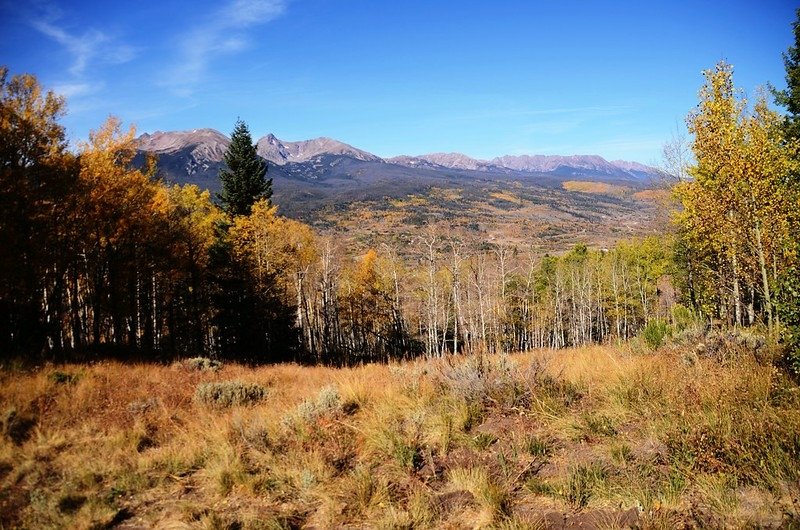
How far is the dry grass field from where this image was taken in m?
4.15

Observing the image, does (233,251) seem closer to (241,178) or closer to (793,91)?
(241,178)

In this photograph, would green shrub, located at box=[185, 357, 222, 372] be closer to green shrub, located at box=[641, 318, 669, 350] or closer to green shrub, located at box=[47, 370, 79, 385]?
green shrub, located at box=[47, 370, 79, 385]

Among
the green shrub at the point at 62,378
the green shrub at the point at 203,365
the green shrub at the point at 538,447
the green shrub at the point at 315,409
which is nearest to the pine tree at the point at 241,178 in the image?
the green shrub at the point at 203,365

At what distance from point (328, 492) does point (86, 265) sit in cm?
2218

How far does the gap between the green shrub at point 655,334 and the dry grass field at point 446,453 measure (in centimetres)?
188

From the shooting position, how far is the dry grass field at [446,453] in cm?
415

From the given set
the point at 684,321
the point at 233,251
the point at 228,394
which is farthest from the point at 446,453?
the point at 233,251

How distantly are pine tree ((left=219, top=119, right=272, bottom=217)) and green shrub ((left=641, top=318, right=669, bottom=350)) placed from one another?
2702 centimetres

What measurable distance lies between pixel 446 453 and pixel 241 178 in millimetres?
29814

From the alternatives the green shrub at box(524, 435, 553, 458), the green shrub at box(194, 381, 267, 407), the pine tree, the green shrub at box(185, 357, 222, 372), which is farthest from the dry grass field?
the pine tree

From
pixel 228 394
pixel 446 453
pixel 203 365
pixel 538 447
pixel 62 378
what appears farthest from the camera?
pixel 203 365

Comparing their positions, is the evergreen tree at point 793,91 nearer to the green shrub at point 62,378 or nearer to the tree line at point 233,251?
the tree line at point 233,251

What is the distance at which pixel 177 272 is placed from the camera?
2516 cm

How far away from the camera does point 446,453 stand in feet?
18.2
